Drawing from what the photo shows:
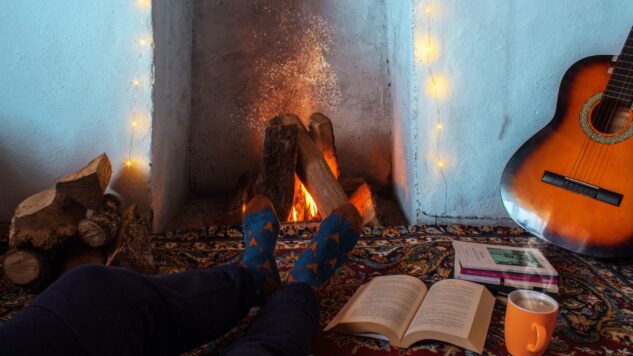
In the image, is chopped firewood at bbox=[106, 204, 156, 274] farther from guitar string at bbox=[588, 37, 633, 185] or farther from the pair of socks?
guitar string at bbox=[588, 37, 633, 185]

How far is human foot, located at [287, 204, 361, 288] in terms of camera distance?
1.54 meters

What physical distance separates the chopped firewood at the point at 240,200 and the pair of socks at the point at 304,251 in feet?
1.57

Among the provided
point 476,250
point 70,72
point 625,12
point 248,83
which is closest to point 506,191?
point 476,250

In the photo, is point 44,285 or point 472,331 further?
point 44,285

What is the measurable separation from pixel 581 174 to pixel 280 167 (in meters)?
1.07

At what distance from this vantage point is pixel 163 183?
7.14 ft

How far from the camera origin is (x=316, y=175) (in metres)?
2.18

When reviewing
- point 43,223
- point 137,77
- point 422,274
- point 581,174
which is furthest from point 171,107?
point 581,174

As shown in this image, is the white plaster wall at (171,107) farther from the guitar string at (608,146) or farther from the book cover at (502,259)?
the guitar string at (608,146)

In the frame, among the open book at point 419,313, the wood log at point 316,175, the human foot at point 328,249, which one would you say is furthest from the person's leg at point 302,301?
the wood log at point 316,175

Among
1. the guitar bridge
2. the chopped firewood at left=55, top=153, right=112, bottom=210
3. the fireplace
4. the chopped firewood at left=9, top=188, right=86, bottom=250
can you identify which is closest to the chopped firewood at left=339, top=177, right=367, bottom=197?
the fireplace

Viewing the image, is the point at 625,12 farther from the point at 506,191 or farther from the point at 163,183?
the point at 163,183

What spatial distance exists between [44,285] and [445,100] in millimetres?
1467

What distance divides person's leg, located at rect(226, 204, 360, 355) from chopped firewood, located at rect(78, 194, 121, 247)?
1.95ft
